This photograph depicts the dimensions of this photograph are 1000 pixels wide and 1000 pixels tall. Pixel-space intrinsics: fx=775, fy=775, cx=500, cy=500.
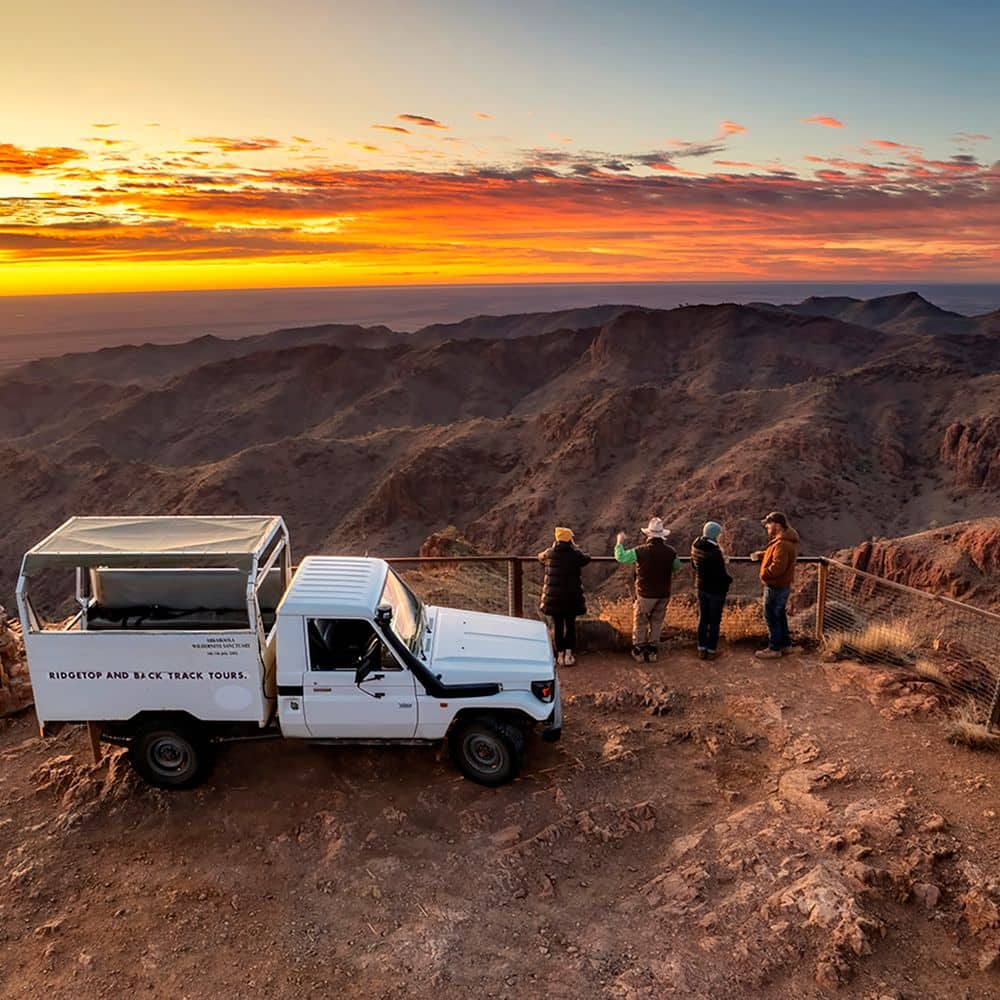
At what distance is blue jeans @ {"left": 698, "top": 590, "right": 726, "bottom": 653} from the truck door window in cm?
518

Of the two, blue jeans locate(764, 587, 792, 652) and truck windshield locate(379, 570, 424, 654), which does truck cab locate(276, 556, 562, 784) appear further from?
blue jeans locate(764, 587, 792, 652)

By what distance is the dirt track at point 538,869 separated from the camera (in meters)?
5.73

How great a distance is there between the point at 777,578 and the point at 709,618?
1102 mm

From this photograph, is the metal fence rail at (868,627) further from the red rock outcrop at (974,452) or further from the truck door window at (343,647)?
the red rock outcrop at (974,452)

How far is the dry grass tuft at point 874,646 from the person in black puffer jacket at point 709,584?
1622 mm

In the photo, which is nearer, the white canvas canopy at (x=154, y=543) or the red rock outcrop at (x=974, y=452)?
the white canvas canopy at (x=154, y=543)

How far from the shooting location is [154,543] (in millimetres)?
7953

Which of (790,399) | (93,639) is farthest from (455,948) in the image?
(790,399)

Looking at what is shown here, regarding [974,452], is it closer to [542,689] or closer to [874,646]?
[874,646]

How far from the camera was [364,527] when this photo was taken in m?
48.8

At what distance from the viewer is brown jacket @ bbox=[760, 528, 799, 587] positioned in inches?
419

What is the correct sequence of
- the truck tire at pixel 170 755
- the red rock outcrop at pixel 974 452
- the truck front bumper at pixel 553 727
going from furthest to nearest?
the red rock outcrop at pixel 974 452, the truck front bumper at pixel 553 727, the truck tire at pixel 170 755

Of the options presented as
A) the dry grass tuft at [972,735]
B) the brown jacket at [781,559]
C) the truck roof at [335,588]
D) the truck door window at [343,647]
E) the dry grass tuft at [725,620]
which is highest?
the truck roof at [335,588]

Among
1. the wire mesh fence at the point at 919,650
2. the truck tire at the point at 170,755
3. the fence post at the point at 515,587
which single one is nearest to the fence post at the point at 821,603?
the wire mesh fence at the point at 919,650
